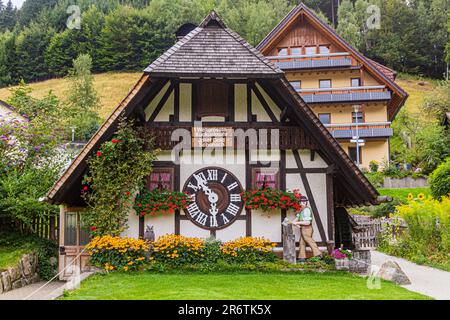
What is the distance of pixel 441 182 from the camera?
846 inches

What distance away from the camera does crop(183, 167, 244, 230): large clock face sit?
12867 millimetres

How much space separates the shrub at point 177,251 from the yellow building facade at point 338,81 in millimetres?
27260

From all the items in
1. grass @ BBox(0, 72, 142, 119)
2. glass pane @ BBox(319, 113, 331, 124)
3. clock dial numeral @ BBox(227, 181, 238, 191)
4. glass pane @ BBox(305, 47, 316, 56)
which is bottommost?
clock dial numeral @ BBox(227, 181, 238, 191)

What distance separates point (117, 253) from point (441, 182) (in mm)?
15513

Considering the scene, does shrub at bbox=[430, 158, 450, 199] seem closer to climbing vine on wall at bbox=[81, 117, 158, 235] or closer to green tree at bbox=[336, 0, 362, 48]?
climbing vine on wall at bbox=[81, 117, 158, 235]

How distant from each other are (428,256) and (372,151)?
25.8 m

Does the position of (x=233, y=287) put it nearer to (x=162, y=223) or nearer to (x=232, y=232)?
(x=232, y=232)

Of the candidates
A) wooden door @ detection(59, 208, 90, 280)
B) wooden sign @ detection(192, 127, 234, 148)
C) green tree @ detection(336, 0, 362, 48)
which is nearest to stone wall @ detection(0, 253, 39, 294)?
wooden door @ detection(59, 208, 90, 280)

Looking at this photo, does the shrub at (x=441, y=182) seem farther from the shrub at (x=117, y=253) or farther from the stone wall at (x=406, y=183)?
the shrub at (x=117, y=253)

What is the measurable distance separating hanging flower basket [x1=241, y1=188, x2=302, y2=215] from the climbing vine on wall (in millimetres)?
2678

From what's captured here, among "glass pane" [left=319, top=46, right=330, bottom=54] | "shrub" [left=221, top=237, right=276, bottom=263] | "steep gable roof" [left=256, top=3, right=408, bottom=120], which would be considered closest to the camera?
"shrub" [left=221, top=237, right=276, bottom=263]

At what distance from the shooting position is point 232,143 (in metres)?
13.0

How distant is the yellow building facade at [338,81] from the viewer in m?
37.7
